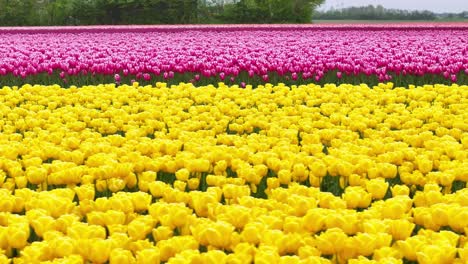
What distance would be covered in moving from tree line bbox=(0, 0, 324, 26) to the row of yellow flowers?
3029cm

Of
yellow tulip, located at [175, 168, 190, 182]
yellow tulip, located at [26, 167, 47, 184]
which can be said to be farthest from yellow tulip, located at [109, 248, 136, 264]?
yellow tulip, located at [26, 167, 47, 184]

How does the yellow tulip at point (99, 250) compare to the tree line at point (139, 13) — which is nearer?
the yellow tulip at point (99, 250)

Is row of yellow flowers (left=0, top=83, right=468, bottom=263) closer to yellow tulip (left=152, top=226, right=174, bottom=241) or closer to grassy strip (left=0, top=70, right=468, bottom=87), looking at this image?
yellow tulip (left=152, top=226, right=174, bottom=241)

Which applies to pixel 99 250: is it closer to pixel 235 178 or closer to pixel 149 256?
pixel 149 256

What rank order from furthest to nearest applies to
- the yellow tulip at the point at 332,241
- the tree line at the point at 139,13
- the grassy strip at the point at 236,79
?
the tree line at the point at 139,13, the grassy strip at the point at 236,79, the yellow tulip at the point at 332,241

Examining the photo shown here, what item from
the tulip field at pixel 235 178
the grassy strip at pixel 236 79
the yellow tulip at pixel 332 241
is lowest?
the grassy strip at pixel 236 79

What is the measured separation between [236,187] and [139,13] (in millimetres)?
35718

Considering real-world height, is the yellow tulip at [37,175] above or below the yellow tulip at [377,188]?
below

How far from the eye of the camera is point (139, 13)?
38.8 m

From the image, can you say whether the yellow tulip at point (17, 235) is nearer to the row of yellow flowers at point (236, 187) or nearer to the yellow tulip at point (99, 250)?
the row of yellow flowers at point (236, 187)

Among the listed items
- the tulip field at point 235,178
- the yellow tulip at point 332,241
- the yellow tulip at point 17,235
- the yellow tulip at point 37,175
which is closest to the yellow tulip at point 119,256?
the tulip field at point 235,178

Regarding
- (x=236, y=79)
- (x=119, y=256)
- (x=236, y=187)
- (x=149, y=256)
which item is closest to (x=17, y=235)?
(x=119, y=256)

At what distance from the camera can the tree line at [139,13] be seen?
1496 inches

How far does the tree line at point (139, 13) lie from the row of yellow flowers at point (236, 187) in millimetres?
30295
